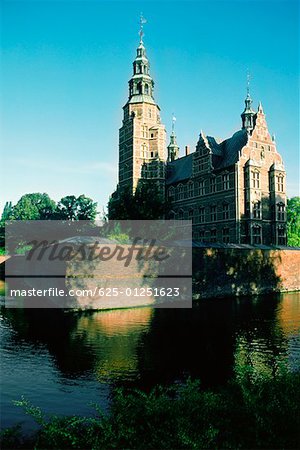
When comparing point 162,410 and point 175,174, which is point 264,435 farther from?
point 175,174

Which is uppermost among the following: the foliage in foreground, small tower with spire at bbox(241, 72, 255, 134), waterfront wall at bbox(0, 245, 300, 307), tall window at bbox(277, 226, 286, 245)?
small tower with spire at bbox(241, 72, 255, 134)

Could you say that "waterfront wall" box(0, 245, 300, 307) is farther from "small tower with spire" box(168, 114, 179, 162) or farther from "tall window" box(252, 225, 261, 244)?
"small tower with spire" box(168, 114, 179, 162)

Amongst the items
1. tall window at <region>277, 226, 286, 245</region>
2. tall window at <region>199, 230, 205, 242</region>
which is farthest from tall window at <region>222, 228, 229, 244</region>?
tall window at <region>277, 226, 286, 245</region>

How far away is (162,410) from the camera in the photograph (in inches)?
288

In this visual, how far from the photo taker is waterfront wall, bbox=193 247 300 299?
31844 millimetres

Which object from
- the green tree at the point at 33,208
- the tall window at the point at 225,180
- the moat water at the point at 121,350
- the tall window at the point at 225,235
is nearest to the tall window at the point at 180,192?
the tall window at the point at 225,180

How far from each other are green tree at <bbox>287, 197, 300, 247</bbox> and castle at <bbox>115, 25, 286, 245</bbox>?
579 inches

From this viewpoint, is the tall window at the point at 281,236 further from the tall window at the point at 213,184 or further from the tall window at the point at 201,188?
the tall window at the point at 201,188

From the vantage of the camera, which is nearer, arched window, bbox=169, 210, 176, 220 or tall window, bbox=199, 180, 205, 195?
tall window, bbox=199, 180, 205, 195

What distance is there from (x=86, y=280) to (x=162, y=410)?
1875cm

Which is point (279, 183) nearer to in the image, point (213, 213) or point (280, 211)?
point (280, 211)

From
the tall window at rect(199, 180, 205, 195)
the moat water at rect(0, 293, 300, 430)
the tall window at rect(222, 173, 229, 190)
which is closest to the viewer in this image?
the moat water at rect(0, 293, 300, 430)

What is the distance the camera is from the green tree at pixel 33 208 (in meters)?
85.7

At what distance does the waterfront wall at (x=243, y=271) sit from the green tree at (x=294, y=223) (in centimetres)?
2491
